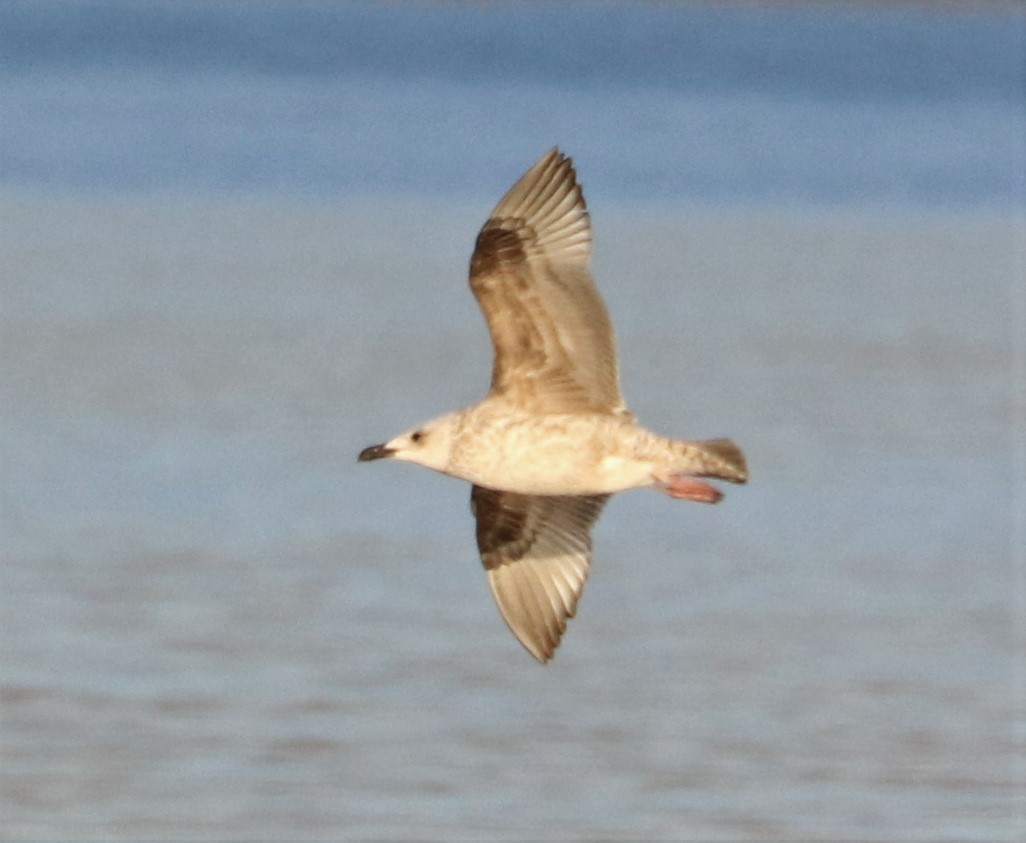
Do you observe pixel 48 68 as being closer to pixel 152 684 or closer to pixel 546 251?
pixel 152 684

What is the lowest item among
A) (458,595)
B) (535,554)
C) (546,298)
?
(535,554)

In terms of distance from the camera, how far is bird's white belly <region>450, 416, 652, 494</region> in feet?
27.1

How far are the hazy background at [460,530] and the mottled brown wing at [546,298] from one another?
3.17 m

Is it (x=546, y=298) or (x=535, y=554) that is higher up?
(x=546, y=298)

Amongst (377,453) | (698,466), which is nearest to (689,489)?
(698,466)

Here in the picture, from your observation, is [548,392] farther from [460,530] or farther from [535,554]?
[460,530]

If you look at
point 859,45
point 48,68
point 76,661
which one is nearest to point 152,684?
point 76,661

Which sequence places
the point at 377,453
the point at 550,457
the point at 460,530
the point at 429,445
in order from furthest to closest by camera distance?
the point at 460,530
the point at 377,453
the point at 429,445
the point at 550,457

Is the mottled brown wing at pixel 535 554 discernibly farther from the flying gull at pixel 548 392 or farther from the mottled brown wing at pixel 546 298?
the mottled brown wing at pixel 546 298

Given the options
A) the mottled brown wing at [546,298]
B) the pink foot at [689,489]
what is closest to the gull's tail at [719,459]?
the pink foot at [689,489]

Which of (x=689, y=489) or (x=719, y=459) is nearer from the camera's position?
(x=719, y=459)

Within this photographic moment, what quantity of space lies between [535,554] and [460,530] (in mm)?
6777

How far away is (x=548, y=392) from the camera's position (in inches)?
334

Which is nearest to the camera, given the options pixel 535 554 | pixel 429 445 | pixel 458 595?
pixel 429 445
